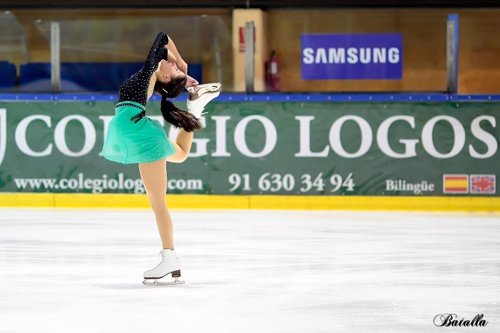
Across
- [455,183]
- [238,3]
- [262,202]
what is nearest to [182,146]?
[262,202]

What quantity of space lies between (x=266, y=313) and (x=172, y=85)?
1687 millimetres

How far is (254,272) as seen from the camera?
25.4ft

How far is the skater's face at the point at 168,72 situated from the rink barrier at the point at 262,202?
19.5 feet

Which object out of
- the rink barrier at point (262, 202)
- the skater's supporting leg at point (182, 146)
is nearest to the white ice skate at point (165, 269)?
the skater's supporting leg at point (182, 146)

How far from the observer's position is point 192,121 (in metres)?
6.96

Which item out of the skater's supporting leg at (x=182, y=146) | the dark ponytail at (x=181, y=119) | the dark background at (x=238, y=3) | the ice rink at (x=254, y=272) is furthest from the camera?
the dark background at (x=238, y=3)

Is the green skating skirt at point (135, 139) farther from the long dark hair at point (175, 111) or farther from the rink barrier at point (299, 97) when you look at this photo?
the rink barrier at point (299, 97)

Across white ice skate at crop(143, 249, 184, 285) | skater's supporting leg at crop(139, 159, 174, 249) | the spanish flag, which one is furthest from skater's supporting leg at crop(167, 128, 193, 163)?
the spanish flag

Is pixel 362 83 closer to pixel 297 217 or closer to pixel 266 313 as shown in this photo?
pixel 297 217

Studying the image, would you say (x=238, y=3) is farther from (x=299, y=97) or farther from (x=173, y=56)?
(x=173, y=56)

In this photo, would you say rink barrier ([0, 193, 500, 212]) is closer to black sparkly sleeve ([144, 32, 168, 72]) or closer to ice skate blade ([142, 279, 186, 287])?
ice skate blade ([142, 279, 186, 287])

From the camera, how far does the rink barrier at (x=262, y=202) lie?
12.8 m

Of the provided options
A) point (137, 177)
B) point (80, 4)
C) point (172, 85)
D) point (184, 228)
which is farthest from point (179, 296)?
point (80, 4)

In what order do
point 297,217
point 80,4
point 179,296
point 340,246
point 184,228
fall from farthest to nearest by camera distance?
point 80,4 < point 297,217 < point 184,228 < point 340,246 < point 179,296
